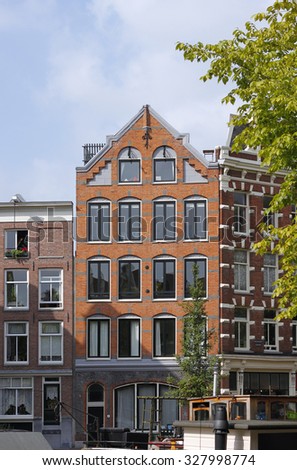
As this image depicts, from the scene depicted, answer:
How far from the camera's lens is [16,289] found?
47.4 metres

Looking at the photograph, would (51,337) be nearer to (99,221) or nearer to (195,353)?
(99,221)

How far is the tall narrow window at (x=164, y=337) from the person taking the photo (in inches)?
1852

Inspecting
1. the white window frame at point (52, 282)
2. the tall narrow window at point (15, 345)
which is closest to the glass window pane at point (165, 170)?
the white window frame at point (52, 282)

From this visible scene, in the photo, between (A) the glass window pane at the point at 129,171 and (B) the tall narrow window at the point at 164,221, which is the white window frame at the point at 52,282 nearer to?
(B) the tall narrow window at the point at 164,221

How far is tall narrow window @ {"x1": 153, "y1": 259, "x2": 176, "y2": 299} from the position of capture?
4725 cm

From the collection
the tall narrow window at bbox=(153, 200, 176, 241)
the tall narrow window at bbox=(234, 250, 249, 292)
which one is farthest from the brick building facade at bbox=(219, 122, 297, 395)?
the tall narrow window at bbox=(153, 200, 176, 241)

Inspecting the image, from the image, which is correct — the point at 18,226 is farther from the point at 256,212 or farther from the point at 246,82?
the point at 246,82

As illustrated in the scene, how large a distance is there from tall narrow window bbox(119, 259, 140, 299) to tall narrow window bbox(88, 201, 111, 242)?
5.18 ft

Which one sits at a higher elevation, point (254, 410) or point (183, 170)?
point (183, 170)

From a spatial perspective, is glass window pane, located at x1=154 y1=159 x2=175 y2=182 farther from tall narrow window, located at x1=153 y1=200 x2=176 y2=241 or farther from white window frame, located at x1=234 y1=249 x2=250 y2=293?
white window frame, located at x1=234 y1=249 x2=250 y2=293

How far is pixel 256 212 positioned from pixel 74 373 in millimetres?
12095

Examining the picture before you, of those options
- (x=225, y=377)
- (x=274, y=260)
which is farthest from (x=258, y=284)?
(x=225, y=377)

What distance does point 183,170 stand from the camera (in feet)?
157

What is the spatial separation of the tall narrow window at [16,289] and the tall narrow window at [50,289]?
0.73 meters
